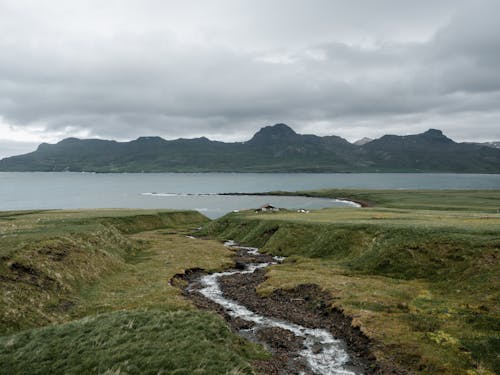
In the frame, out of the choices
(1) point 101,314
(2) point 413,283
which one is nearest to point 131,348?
(1) point 101,314

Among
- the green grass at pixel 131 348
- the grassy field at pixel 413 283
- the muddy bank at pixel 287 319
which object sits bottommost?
the muddy bank at pixel 287 319

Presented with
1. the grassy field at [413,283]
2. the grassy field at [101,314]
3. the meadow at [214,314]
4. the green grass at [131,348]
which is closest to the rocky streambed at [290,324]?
the meadow at [214,314]

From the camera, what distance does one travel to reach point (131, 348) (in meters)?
20.1

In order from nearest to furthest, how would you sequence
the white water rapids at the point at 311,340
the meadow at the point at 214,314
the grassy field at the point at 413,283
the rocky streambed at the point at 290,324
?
the meadow at the point at 214,314 → the white water rapids at the point at 311,340 → the rocky streambed at the point at 290,324 → the grassy field at the point at 413,283

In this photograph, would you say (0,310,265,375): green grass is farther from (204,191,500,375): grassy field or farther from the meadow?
(204,191,500,375): grassy field

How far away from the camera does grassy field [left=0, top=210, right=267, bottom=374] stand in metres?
19.0

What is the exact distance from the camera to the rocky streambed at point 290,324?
23.4 meters

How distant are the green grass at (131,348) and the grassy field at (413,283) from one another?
463 inches

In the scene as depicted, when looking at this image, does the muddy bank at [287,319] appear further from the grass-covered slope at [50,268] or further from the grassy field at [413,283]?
the grass-covered slope at [50,268]

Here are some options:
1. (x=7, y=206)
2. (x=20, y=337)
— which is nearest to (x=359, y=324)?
(x=20, y=337)

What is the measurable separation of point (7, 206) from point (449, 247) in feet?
753

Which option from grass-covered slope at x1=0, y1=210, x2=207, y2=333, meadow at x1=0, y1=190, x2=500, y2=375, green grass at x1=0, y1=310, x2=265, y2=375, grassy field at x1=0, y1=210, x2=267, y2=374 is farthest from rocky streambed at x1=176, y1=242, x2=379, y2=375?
grass-covered slope at x1=0, y1=210, x2=207, y2=333

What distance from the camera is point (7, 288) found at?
96.9 ft

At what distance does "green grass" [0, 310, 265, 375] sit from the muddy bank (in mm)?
2375
